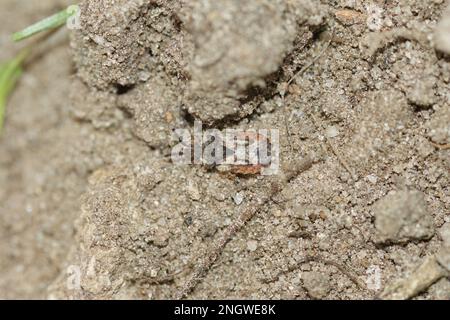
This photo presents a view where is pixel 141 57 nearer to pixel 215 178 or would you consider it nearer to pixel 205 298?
pixel 215 178

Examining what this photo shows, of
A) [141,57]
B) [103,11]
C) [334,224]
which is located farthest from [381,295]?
[103,11]

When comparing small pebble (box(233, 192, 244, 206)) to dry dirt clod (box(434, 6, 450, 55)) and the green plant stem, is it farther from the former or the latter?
the green plant stem

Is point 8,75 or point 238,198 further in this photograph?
point 8,75

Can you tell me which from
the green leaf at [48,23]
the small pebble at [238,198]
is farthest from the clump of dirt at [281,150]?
the green leaf at [48,23]

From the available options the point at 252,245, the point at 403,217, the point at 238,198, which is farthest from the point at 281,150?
the point at 403,217

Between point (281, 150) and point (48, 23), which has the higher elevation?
point (48, 23)

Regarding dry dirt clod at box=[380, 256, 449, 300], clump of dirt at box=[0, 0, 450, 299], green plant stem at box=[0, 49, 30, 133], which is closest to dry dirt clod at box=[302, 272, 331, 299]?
clump of dirt at box=[0, 0, 450, 299]

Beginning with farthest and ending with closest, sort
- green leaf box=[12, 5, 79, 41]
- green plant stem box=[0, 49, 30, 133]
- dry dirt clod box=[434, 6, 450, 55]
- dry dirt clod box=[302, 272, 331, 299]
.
Answer: green plant stem box=[0, 49, 30, 133] → green leaf box=[12, 5, 79, 41] → dry dirt clod box=[302, 272, 331, 299] → dry dirt clod box=[434, 6, 450, 55]

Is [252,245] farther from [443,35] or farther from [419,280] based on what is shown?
[443,35]
